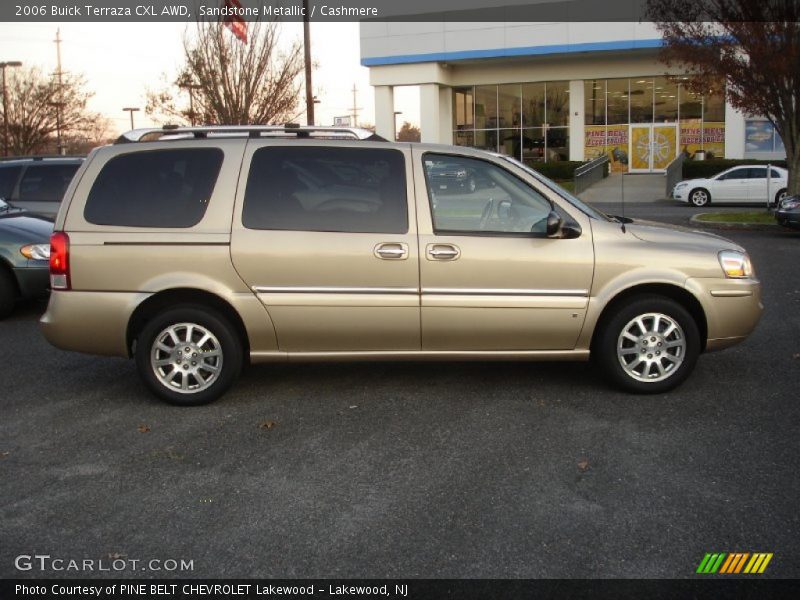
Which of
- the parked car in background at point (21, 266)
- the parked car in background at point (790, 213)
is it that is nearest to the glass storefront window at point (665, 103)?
the parked car in background at point (790, 213)

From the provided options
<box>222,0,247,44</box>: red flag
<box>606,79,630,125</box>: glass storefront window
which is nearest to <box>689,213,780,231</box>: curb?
<box>222,0,247,44</box>: red flag

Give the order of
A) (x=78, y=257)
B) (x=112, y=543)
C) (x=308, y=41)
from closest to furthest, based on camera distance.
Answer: (x=112, y=543)
(x=78, y=257)
(x=308, y=41)

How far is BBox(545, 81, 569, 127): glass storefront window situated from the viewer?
140 feet

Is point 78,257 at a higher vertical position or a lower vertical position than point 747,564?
higher

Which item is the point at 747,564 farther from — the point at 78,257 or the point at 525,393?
the point at 78,257

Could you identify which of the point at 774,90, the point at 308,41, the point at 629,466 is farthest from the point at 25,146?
the point at 629,466

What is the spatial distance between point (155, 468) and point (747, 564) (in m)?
3.09

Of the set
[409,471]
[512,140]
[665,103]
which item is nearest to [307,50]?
[409,471]

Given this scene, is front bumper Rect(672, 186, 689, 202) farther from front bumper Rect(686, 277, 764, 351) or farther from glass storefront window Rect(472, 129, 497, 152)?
front bumper Rect(686, 277, 764, 351)

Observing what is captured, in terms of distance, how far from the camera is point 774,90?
787 inches

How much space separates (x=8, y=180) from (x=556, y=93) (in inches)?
1343

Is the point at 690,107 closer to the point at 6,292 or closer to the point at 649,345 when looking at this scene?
the point at 6,292

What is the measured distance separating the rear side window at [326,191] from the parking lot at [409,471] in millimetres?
1274

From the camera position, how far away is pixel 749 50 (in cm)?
1950
